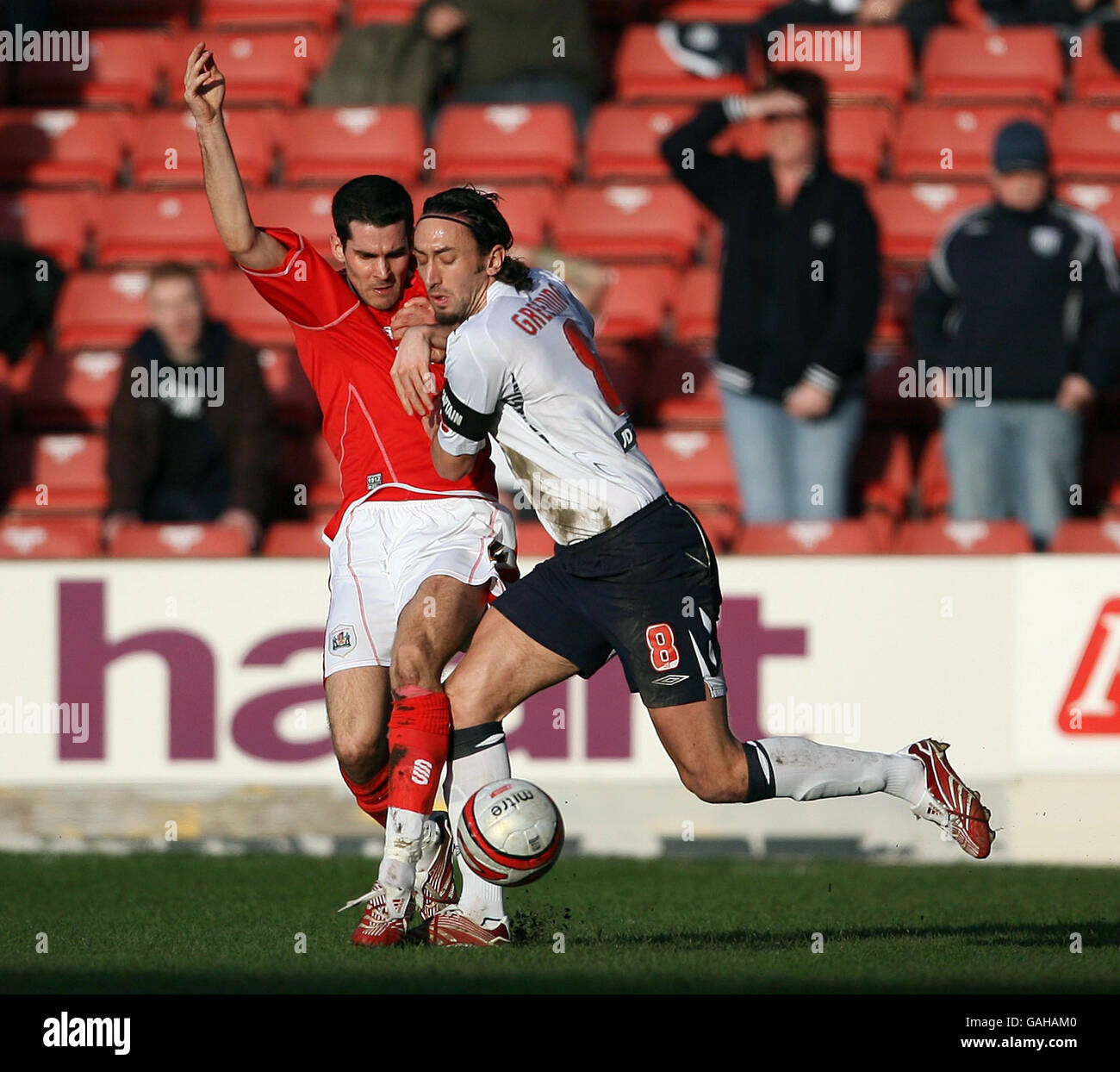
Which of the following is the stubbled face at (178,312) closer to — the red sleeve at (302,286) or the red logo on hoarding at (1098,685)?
the red sleeve at (302,286)

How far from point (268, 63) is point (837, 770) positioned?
8.82 m

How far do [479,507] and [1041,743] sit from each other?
3.43m

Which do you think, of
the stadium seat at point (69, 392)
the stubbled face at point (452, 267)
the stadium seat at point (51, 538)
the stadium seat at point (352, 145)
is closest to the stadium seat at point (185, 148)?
the stadium seat at point (352, 145)

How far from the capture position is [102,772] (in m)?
8.97

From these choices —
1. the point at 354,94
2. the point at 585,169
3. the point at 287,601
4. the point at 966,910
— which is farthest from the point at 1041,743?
the point at 354,94

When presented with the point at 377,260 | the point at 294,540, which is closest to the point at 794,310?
the point at 294,540

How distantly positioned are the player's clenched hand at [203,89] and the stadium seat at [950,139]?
683cm

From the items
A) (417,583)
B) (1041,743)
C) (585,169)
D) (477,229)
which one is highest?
(585,169)

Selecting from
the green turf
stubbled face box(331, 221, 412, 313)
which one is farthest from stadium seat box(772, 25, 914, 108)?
stubbled face box(331, 221, 412, 313)

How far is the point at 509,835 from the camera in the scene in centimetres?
570

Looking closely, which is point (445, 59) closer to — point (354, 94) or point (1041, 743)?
point (354, 94)

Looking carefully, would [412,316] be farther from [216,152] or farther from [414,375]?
[216,152]

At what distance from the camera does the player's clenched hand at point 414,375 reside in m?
5.85

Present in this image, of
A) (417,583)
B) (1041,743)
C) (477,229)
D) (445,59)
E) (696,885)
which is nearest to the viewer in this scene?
(477,229)
